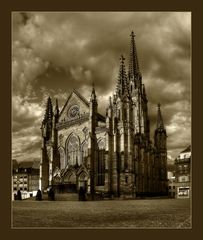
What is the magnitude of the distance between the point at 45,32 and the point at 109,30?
3129 mm

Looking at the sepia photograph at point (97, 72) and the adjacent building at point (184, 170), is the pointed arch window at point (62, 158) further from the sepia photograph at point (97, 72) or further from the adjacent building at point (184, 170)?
the adjacent building at point (184, 170)

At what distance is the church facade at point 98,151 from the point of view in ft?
125

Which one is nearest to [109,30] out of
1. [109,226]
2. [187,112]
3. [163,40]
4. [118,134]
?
[163,40]

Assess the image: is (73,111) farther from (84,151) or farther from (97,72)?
(97,72)

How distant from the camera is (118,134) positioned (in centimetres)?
3903

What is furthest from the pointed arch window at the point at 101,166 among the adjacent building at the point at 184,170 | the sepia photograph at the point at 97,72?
the sepia photograph at the point at 97,72

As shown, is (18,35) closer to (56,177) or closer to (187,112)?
(187,112)

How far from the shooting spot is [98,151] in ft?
134

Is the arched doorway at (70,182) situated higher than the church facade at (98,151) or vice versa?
the church facade at (98,151)

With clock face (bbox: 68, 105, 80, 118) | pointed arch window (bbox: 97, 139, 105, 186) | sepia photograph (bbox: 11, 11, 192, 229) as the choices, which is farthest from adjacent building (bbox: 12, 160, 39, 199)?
clock face (bbox: 68, 105, 80, 118)

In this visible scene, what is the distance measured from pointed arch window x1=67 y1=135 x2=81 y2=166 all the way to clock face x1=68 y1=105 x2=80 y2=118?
2.54 meters

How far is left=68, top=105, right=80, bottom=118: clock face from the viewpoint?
44466mm

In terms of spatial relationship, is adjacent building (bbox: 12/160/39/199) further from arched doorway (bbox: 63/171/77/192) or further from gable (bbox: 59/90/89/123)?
gable (bbox: 59/90/89/123)

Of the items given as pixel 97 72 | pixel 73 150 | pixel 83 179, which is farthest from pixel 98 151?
pixel 97 72
